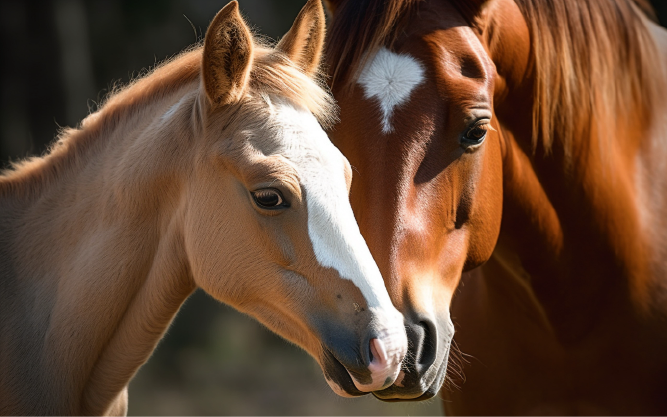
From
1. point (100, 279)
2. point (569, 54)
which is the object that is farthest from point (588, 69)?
point (100, 279)

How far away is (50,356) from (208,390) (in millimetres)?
5238

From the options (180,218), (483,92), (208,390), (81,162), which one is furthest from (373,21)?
(208,390)

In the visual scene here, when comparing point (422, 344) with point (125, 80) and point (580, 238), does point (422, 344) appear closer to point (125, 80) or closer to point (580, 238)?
point (580, 238)

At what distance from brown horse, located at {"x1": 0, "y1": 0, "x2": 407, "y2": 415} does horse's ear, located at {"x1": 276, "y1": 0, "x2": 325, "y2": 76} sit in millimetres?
113

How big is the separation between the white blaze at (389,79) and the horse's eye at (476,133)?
0.77ft

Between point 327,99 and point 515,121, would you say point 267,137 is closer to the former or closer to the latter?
point 327,99

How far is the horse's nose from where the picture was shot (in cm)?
172

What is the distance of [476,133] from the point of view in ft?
6.51

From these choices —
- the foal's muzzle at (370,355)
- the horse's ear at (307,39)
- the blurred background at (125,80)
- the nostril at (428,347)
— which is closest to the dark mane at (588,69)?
the horse's ear at (307,39)

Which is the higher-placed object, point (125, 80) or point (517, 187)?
point (517, 187)

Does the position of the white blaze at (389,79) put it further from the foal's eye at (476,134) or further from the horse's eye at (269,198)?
the horse's eye at (269,198)

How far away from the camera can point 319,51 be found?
6.91ft

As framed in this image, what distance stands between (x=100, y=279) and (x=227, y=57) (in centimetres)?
78

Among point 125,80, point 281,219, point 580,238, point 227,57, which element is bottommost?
point 125,80
